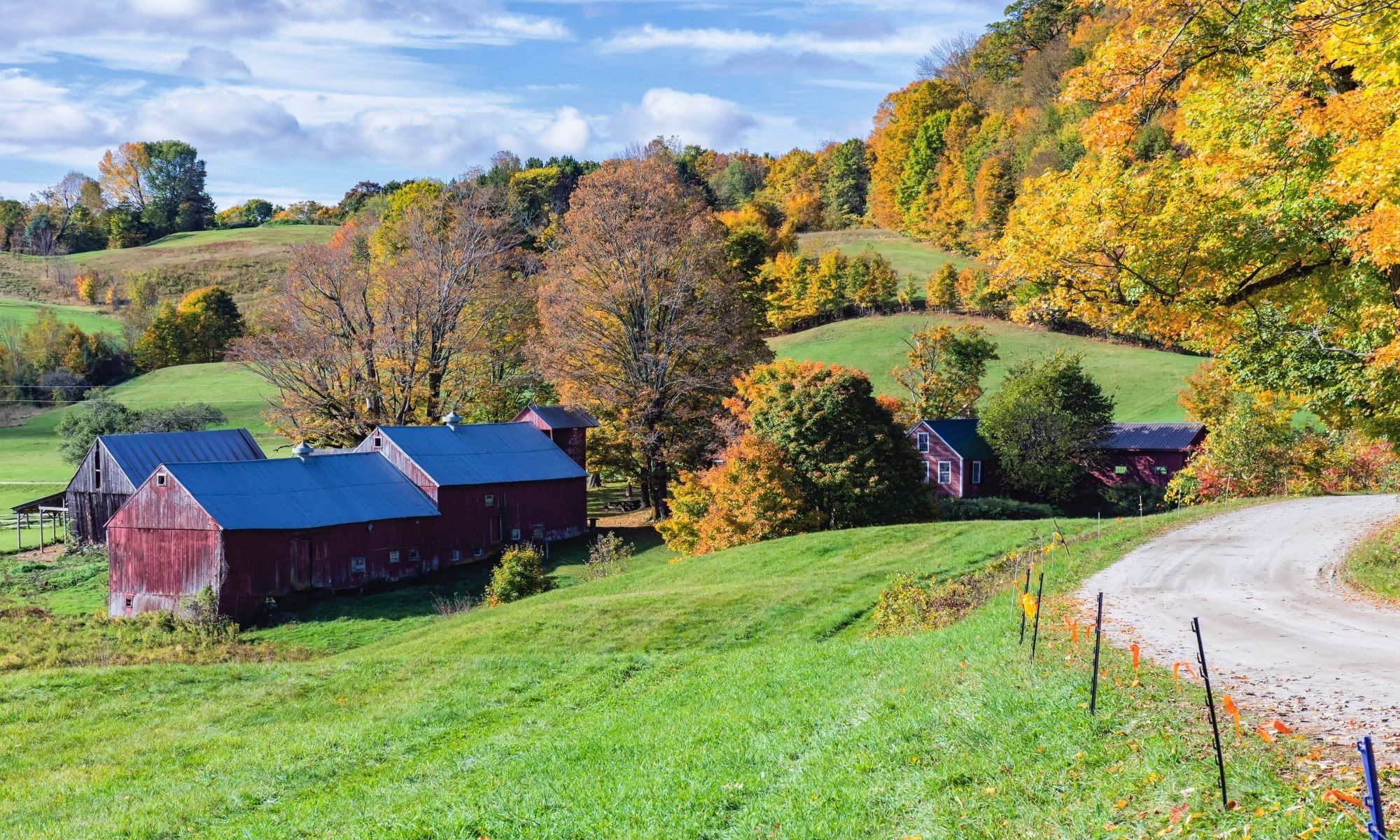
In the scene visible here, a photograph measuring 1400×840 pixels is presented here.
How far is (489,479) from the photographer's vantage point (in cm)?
4822

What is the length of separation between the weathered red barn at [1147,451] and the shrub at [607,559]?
2896 cm

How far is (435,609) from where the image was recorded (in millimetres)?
35531

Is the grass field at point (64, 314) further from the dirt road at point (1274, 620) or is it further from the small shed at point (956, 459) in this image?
the dirt road at point (1274, 620)

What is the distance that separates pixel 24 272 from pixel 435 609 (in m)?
134

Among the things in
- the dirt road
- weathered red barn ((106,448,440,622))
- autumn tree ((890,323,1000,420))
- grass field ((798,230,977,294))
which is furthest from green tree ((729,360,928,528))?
grass field ((798,230,977,294))

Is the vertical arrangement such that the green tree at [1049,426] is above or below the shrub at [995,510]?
above

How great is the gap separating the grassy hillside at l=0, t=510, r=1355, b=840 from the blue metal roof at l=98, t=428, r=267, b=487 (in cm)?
3140

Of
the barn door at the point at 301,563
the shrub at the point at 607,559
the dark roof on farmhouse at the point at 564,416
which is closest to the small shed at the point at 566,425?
the dark roof on farmhouse at the point at 564,416

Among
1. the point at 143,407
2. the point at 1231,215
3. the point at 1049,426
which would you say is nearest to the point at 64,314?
the point at 143,407

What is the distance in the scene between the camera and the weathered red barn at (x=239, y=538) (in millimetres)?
36781

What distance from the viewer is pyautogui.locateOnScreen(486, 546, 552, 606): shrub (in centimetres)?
3547

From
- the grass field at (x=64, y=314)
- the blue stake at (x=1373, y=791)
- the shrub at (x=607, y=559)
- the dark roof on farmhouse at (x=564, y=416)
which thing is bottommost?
the shrub at (x=607, y=559)

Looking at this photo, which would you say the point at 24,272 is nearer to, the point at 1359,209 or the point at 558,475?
the point at 558,475

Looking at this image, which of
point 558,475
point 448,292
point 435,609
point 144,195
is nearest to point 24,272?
point 144,195
